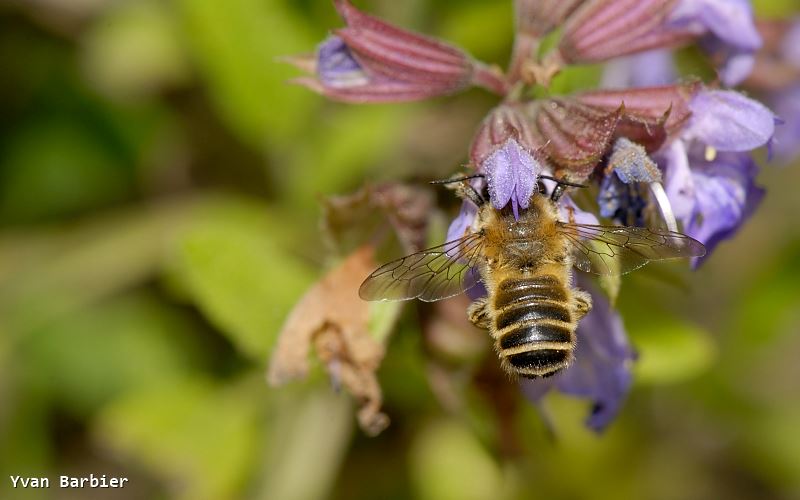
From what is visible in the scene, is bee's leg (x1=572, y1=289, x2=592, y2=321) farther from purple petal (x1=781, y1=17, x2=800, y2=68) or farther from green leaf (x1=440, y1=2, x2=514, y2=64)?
green leaf (x1=440, y1=2, x2=514, y2=64)

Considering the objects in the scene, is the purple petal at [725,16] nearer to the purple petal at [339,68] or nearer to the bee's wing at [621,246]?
the bee's wing at [621,246]

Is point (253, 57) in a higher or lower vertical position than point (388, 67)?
higher

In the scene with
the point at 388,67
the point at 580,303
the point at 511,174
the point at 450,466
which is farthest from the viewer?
the point at 450,466

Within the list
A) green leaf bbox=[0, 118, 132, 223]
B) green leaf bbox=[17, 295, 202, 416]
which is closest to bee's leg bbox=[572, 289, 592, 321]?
green leaf bbox=[17, 295, 202, 416]

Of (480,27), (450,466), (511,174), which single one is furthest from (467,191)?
(450,466)

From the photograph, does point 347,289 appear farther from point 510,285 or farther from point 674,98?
point 674,98

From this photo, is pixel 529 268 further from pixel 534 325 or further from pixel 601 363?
pixel 601 363
